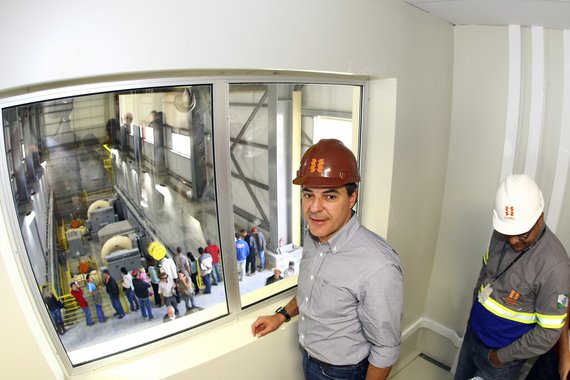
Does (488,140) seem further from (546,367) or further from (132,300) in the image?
(132,300)

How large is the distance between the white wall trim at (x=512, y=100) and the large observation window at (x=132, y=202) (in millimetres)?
1005

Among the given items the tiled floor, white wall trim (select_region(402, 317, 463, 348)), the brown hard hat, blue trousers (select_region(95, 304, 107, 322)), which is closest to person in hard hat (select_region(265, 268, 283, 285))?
blue trousers (select_region(95, 304, 107, 322))

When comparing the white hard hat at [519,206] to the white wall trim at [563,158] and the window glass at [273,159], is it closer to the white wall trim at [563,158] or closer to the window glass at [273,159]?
the white wall trim at [563,158]

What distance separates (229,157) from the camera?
63.4 inches

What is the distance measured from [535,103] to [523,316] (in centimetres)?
133

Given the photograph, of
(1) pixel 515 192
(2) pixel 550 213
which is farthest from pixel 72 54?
(2) pixel 550 213

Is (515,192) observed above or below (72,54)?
below

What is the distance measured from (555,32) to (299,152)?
1.95 metres

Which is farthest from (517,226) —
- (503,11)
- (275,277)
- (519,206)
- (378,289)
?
(275,277)

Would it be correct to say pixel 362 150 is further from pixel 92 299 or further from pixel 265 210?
pixel 92 299

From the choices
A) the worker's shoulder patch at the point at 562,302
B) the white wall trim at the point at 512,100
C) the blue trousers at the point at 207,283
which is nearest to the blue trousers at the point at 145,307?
the blue trousers at the point at 207,283

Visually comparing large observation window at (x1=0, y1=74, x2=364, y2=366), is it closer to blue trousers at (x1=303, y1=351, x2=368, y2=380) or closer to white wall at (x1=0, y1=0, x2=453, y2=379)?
white wall at (x1=0, y1=0, x2=453, y2=379)

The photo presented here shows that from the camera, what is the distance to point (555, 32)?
80.5 inches

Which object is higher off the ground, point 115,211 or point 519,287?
point 115,211
